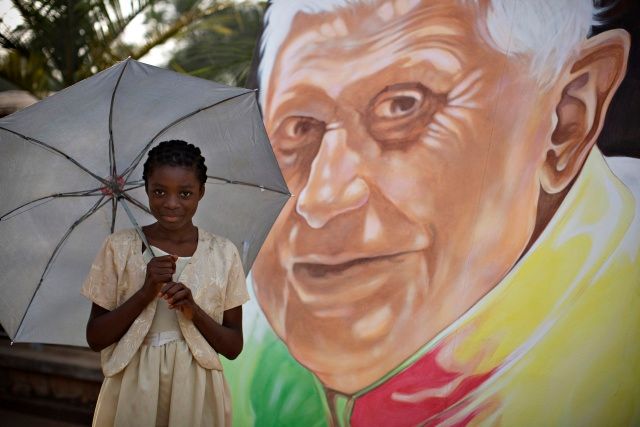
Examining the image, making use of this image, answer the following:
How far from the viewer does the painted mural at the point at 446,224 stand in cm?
383

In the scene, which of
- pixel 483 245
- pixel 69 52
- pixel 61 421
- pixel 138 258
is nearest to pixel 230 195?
pixel 138 258

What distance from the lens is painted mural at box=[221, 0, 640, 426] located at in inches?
151

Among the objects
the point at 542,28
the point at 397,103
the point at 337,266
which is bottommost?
the point at 337,266

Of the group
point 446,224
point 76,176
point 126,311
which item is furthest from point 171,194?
point 446,224

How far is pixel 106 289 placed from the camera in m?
2.44

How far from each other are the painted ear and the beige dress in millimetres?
2149

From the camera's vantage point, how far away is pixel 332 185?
4.54 meters

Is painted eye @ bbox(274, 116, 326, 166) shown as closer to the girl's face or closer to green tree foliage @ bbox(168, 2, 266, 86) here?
the girl's face

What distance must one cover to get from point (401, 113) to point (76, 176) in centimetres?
209

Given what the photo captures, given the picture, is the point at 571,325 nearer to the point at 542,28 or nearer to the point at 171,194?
the point at 542,28

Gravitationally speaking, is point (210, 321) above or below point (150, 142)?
below

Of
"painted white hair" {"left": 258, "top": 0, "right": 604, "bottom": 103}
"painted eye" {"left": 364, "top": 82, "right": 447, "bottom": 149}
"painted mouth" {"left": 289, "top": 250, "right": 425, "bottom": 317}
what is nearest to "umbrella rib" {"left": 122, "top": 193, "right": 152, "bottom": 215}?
"painted mouth" {"left": 289, "top": 250, "right": 425, "bottom": 317}

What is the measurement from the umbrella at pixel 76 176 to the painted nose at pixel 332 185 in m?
1.73

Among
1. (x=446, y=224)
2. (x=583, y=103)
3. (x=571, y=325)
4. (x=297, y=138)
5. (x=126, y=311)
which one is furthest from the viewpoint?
(x=297, y=138)
